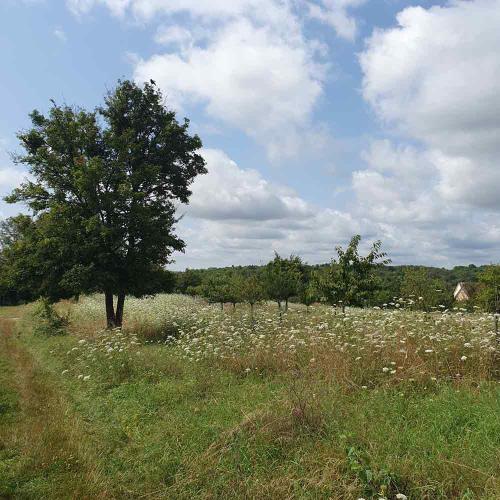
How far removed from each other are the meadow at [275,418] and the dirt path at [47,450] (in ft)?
0.08

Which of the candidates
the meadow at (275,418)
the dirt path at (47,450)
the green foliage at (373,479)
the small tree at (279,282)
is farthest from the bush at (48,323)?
the green foliage at (373,479)

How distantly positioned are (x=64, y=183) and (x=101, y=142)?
7.58 feet

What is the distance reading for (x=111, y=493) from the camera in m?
4.91

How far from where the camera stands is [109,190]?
1684 centimetres

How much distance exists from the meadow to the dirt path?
24 millimetres

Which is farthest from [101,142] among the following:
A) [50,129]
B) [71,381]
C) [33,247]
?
[71,381]

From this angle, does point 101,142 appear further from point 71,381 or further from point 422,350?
point 422,350

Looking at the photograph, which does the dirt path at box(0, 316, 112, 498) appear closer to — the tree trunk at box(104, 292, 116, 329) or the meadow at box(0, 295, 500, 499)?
the meadow at box(0, 295, 500, 499)

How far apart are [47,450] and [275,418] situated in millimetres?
3298

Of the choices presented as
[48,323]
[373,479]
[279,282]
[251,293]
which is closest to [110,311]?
[48,323]

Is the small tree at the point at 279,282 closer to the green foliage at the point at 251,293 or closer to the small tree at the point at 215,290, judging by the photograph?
the small tree at the point at 215,290

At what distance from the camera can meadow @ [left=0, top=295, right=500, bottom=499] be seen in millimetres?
4562

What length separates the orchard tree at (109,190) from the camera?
16312 mm

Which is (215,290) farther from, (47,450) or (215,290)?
(47,450)
